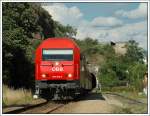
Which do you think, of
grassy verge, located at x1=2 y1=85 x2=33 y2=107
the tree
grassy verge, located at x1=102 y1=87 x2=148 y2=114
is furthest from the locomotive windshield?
the tree

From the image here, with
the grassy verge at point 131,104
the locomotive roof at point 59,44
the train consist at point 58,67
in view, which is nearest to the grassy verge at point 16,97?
the train consist at point 58,67

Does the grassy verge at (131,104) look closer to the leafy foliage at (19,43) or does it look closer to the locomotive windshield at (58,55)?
the locomotive windshield at (58,55)

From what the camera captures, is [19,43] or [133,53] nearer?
[19,43]

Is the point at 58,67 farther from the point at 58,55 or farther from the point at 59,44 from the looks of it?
the point at 59,44

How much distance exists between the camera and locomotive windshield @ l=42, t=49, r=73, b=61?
23.3 meters

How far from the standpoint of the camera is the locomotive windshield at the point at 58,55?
76.3 feet

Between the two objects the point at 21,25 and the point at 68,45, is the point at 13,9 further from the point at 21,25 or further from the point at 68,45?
the point at 68,45

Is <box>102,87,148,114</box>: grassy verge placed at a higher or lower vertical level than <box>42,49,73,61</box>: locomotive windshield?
lower

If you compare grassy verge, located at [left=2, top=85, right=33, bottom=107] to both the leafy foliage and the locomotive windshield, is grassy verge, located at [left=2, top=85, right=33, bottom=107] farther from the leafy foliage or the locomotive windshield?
the leafy foliage

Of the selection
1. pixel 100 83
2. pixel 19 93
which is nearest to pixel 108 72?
pixel 100 83

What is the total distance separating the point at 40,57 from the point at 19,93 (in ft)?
8.94

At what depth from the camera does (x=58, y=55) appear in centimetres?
2330

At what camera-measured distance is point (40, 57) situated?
23.5 metres

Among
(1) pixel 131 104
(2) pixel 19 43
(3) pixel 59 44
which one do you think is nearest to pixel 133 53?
(2) pixel 19 43
